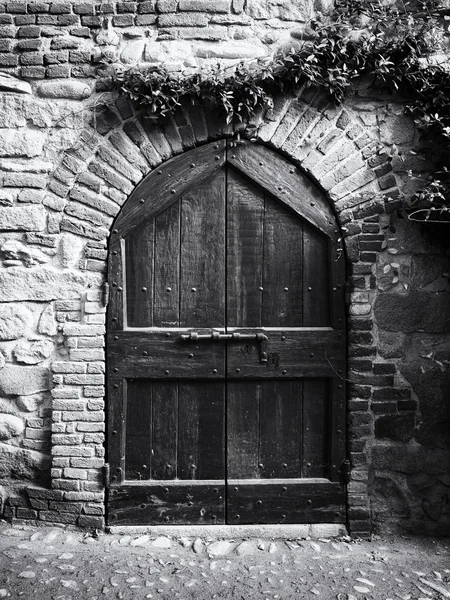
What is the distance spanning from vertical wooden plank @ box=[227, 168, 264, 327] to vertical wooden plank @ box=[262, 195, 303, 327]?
0.04 metres

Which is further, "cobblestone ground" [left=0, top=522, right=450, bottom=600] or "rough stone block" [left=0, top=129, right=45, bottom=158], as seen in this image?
"rough stone block" [left=0, top=129, right=45, bottom=158]

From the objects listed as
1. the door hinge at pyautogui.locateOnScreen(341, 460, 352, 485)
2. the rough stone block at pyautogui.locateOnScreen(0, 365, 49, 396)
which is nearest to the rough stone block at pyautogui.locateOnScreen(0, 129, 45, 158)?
the rough stone block at pyautogui.locateOnScreen(0, 365, 49, 396)

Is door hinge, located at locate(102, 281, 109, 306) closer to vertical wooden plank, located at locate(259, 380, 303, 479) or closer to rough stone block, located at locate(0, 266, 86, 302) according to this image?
rough stone block, located at locate(0, 266, 86, 302)

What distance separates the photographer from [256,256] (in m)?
3.40

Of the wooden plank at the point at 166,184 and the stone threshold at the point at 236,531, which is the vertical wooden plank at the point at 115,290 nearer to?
the wooden plank at the point at 166,184

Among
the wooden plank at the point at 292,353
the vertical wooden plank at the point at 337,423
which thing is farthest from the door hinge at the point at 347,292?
the vertical wooden plank at the point at 337,423

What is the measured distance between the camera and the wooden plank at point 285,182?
336 centimetres

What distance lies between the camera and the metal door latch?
3.33 meters

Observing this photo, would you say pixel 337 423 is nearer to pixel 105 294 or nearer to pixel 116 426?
pixel 116 426

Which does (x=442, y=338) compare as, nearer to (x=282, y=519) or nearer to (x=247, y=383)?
(x=247, y=383)

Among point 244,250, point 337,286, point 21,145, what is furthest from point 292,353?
point 21,145

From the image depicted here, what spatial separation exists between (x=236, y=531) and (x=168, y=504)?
44 cm

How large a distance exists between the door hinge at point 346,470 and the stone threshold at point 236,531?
297mm

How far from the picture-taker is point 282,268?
340cm
